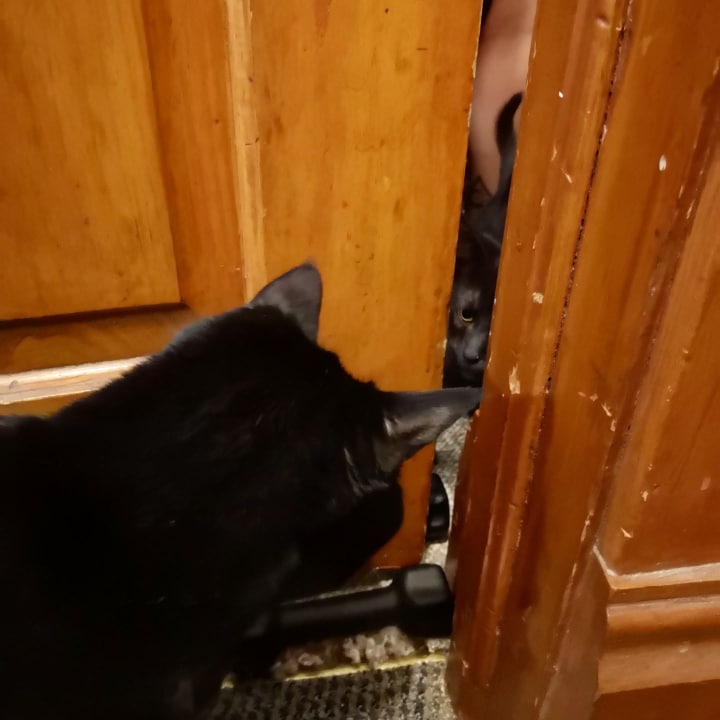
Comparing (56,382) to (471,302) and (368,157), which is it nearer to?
(368,157)

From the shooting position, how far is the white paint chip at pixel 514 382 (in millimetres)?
549

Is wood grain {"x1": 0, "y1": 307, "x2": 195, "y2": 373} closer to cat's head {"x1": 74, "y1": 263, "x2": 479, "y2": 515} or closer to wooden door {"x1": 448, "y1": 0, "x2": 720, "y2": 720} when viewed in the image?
cat's head {"x1": 74, "y1": 263, "x2": 479, "y2": 515}

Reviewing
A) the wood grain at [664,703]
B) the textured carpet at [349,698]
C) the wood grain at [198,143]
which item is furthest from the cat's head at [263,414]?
the textured carpet at [349,698]

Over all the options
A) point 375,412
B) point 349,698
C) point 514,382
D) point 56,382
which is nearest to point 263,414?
point 375,412

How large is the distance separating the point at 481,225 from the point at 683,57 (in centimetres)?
62

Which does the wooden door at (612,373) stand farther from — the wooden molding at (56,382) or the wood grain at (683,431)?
the wooden molding at (56,382)

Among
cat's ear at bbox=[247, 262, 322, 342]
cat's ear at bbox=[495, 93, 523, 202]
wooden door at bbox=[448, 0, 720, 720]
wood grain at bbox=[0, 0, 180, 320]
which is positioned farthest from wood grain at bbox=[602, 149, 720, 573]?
cat's ear at bbox=[495, 93, 523, 202]

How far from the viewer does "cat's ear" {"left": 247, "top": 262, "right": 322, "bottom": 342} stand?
61cm

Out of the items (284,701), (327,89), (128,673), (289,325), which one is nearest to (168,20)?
(327,89)

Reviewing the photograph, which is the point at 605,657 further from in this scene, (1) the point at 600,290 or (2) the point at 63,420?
(2) the point at 63,420

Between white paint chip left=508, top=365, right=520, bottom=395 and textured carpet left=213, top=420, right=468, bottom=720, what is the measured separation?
46 cm

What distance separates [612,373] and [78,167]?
466 mm

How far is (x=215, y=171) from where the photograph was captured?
628 millimetres

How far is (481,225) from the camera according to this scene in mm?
961
